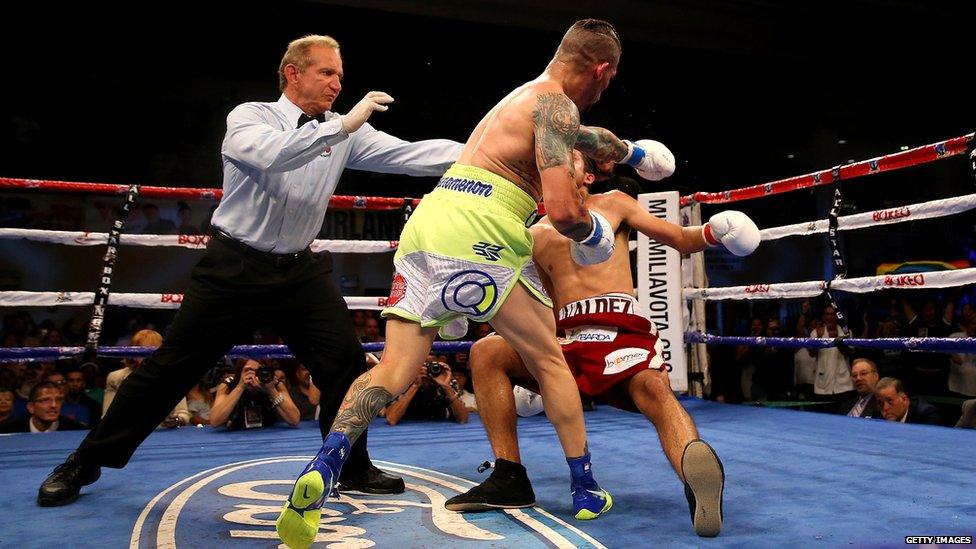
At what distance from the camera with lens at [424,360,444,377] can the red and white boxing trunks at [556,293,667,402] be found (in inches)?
57.7

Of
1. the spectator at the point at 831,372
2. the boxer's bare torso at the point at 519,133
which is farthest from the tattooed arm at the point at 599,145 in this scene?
the spectator at the point at 831,372

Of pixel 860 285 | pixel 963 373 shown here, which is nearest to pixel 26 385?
pixel 860 285

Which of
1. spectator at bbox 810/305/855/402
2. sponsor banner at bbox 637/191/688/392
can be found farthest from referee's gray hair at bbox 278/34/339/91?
spectator at bbox 810/305/855/402

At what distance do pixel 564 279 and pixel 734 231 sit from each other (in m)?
0.59

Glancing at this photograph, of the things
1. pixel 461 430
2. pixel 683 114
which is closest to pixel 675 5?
pixel 683 114

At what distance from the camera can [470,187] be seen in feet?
6.05

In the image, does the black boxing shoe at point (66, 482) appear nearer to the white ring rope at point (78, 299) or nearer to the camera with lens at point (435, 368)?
the white ring rope at point (78, 299)

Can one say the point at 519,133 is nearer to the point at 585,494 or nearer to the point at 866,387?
the point at 585,494

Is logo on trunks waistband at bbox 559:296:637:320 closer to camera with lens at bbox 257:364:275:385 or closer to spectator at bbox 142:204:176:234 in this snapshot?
camera with lens at bbox 257:364:275:385

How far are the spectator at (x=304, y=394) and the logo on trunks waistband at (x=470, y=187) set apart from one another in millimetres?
2204

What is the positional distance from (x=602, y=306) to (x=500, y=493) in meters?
0.67

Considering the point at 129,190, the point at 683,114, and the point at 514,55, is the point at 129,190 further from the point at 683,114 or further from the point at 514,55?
the point at 683,114

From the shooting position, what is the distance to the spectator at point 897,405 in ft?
11.5

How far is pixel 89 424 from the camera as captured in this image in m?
3.89
